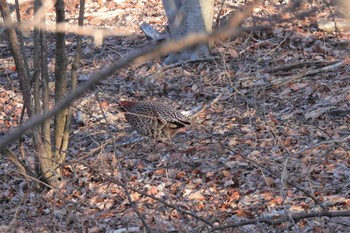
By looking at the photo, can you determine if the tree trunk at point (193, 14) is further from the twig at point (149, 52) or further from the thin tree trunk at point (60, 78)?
the twig at point (149, 52)

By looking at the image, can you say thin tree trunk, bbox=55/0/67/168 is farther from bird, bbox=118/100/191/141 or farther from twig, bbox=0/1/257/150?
twig, bbox=0/1/257/150

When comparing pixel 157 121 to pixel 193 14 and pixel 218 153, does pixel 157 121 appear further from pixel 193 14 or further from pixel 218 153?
pixel 193 14

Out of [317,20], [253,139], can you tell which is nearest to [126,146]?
[253,139]

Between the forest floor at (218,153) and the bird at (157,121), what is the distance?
0.56 feet

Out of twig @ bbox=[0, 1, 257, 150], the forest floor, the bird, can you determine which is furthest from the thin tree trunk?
twig @ bbox=[0, 1, 257, 150]

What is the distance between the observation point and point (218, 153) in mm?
6879

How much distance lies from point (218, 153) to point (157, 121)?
0.86 m

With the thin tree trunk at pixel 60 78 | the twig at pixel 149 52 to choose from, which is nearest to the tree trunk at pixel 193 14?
the thin tree trunk at pixel 60 78

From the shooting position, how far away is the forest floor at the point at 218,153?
17.5 ft

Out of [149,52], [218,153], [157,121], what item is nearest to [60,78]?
[157,121]

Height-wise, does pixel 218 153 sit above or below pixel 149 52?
below

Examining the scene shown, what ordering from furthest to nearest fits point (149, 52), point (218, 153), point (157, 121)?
point (157, 121) < point (218, 153) < point (149, 52)

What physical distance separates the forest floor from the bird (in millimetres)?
169

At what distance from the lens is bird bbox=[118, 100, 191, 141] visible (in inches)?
290
